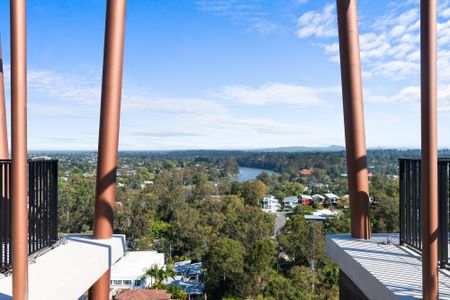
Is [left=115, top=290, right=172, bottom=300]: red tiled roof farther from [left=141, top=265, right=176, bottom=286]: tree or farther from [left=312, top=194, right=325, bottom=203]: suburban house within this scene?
[left=312, top=194, right=325, bottom=203]: suburban house

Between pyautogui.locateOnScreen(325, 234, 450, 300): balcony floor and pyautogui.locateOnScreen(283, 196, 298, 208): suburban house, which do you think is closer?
pyautogui.locateOnScreen(325, 234, 450, 300): balcony floor

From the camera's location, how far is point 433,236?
2055mm

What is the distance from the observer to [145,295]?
1399cm

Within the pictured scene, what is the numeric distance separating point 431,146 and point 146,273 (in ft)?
55.9

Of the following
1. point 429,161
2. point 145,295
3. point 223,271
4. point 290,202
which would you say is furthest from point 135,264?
point 290,202

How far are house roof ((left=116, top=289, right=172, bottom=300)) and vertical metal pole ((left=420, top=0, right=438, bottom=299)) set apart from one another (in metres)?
13.2

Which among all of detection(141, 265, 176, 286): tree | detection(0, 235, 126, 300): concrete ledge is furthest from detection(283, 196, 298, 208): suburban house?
detection(0, 235, 126, 300): concrete ledge

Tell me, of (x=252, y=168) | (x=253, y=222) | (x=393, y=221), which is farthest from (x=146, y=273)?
(x=252, y=168)

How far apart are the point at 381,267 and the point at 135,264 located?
17.1 m

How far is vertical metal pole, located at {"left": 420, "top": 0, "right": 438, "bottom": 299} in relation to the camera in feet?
6.68

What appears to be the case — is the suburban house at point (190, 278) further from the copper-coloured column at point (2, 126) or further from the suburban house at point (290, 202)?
the suburban house at point (290, 202)

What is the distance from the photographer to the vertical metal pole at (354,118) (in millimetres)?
3521

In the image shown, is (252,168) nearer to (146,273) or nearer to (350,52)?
(146,273)

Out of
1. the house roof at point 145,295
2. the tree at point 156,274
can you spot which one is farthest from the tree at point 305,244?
the house roof at point 145,295
